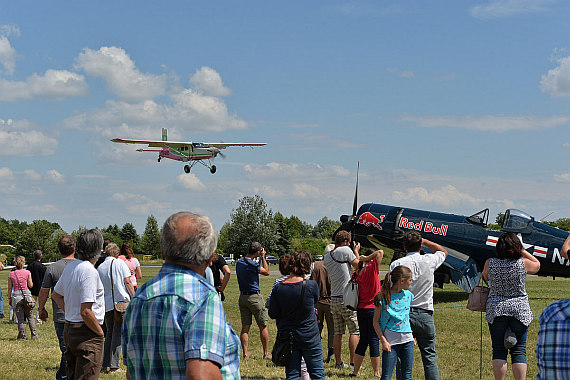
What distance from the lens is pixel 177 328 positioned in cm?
250

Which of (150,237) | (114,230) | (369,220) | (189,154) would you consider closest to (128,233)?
(114,230)

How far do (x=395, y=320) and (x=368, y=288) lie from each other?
1.69 meters

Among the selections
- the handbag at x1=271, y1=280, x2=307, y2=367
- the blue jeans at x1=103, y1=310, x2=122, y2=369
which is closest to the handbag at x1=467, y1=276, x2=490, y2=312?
the handbag at x1=271, y1=280, x2=307, y2=367

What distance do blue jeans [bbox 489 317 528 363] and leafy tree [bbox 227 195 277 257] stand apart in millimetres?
69278

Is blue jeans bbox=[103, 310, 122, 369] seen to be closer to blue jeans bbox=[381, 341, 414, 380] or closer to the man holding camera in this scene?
the man holding camera

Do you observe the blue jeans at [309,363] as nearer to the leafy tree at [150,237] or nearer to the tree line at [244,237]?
the tree line at [244,237]

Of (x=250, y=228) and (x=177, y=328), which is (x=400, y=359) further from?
(x=250, y=228)

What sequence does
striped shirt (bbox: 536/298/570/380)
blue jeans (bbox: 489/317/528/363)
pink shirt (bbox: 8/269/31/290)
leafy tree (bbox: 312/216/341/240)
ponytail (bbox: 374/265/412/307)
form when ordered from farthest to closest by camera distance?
leafy tree (bbox: 312/216/341/240)
pink shirt (bbox: 8/269/31/290)
blue jeans (bbox: 489/317/528/363)
ponytail (bbox: 374/265/412/307)
striped shirt (bbox: 536/298/570/380)

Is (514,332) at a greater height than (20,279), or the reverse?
(514,332)

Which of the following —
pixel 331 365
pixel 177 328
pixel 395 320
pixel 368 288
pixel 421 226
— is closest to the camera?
pixel 177 328

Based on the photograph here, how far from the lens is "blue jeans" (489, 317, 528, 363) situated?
597cm

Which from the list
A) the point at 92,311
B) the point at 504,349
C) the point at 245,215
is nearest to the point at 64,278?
the point at 92,311

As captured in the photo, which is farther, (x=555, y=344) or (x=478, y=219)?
(x=478, y=219)

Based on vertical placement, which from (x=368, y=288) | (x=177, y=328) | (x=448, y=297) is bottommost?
(x=448, y=297)
